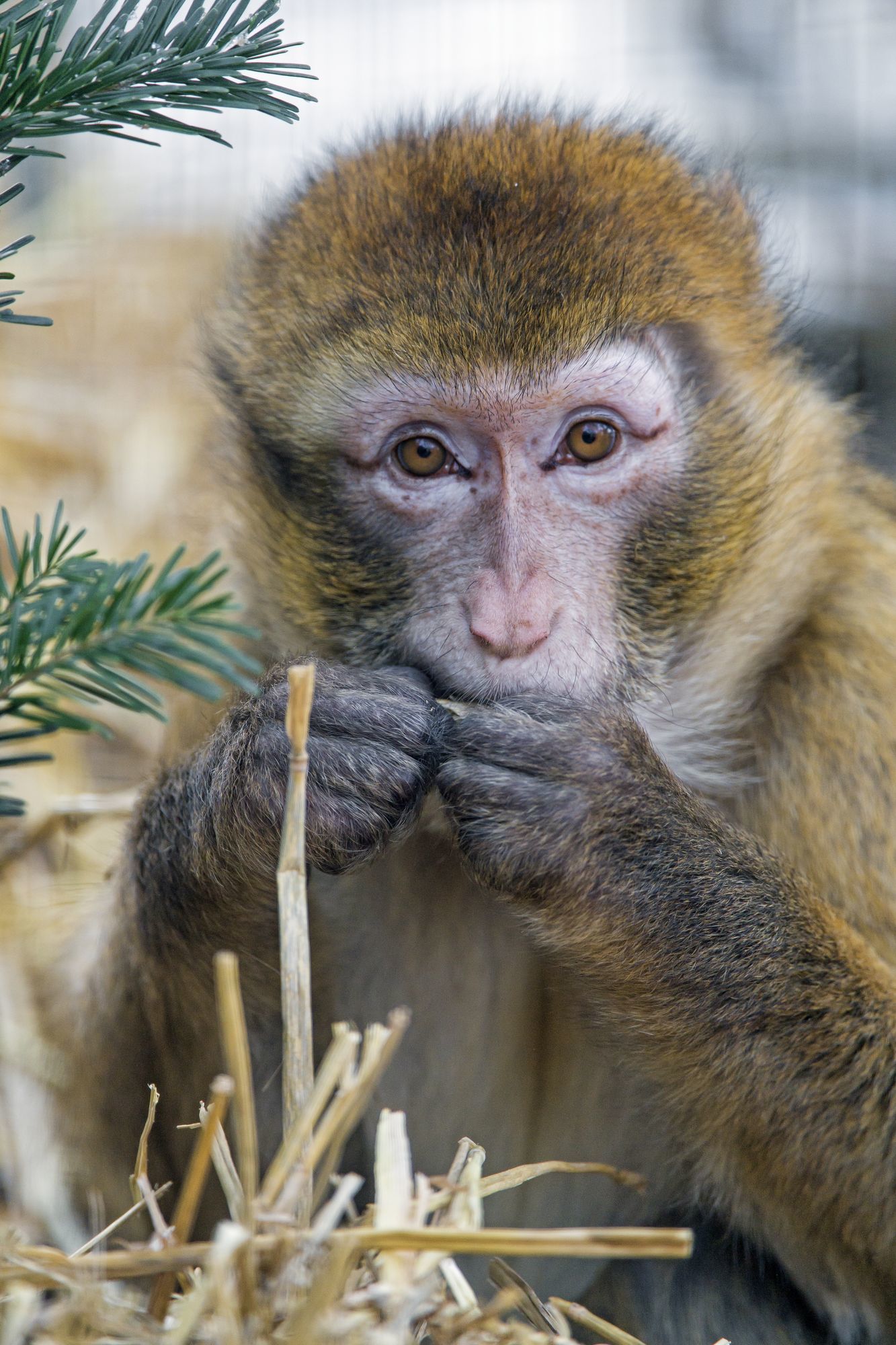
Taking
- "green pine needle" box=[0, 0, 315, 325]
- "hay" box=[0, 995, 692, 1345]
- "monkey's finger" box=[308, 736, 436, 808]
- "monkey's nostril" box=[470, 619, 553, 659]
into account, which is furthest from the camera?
→ "monkey's nostril" box=[470, 619, 553, 659]

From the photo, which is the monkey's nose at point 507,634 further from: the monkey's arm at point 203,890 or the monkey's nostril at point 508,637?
the monkey's arm at point 203,890

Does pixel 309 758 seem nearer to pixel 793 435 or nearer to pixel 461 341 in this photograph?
pixel 461 341

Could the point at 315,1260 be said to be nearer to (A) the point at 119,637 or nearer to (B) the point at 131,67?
(A) the point at 119,637

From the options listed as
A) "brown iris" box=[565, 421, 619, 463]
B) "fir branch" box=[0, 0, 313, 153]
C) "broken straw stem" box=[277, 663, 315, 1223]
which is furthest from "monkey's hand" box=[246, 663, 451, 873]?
"fir branch" box=[0, 0, 313, 153]

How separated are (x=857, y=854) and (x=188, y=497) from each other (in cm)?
266

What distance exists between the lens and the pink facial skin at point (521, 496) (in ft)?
7.48

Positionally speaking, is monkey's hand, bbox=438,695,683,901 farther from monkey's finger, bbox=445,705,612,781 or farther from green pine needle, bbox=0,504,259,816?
green pine needle, bbox=0,504,259,816

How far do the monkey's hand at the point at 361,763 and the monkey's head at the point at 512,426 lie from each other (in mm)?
137

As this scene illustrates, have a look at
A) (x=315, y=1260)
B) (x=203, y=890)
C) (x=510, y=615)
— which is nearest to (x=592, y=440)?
(x=510, y=615)

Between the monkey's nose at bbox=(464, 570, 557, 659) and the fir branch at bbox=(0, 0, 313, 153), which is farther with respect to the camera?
the monkey's nose at bbox=(464, 570, 557, 659)

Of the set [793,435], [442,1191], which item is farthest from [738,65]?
[442,1191]

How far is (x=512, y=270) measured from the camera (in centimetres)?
241

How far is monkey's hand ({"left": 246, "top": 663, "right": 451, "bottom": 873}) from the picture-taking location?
2.11 meters

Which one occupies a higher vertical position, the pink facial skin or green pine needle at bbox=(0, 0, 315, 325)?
green pine needle at bbox=(0, 0, 315, 325)
